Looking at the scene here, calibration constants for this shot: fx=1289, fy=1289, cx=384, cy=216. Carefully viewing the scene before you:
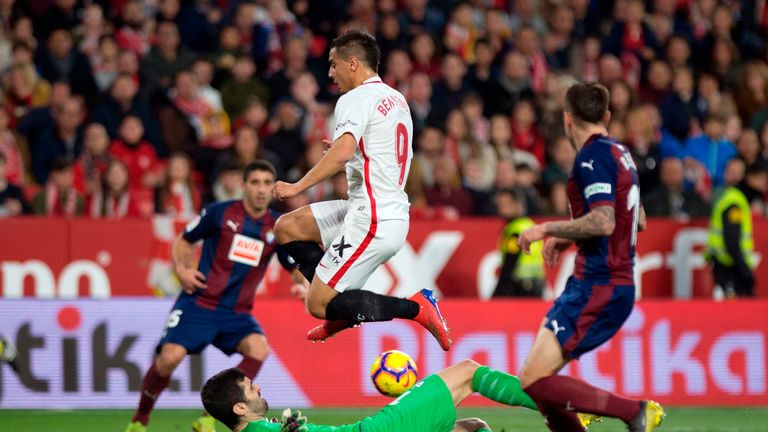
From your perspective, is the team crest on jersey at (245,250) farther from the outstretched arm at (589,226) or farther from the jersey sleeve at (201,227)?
the outstretched arm at (589,226)

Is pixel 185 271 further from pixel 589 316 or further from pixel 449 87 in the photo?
pixel 449 87

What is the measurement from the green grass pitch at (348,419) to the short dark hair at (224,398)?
280 cm

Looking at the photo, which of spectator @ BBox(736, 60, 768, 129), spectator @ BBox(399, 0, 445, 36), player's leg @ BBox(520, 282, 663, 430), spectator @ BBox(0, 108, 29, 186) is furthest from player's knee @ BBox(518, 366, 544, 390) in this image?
spectator @ BBox(736, 60, 768, 129)

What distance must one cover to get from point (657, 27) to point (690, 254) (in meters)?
4.58

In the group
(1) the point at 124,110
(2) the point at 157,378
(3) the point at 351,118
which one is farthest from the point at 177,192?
(3) the point at 351,118

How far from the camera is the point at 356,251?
25.8 feet

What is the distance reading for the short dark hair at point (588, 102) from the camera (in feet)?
23.4

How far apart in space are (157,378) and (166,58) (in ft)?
20.9

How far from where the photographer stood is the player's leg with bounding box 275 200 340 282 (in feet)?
26.7

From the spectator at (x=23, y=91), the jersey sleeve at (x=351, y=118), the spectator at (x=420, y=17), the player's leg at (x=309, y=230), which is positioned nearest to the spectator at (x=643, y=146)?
the spectator at (x=420, y=17)

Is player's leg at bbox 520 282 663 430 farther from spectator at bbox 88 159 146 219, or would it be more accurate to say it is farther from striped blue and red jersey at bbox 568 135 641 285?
spectator at bbox 88 159 146 219

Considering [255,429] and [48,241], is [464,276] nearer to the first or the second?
[48,241]

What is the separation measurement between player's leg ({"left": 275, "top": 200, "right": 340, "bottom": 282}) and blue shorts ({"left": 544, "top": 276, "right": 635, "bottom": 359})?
169 cm

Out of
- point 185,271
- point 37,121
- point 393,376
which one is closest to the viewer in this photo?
point 393,376
